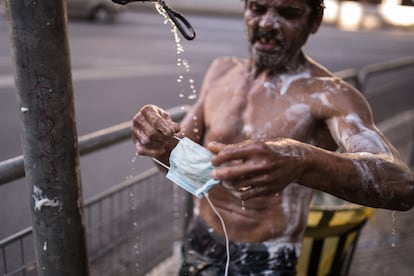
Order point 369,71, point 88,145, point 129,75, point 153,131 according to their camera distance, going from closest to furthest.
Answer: point 153,131 → point 88,145 → point 369,71 → point 129,75

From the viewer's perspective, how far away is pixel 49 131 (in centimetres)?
121

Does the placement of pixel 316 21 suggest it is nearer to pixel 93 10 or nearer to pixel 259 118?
pixel 259 118

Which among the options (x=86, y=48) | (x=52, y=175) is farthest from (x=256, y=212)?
(x=86, y=48)

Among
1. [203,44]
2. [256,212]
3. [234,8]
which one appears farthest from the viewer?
[234,8]

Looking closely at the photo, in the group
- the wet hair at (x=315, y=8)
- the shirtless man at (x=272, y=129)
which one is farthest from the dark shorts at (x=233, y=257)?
the wet hair at (x=315, y=8)

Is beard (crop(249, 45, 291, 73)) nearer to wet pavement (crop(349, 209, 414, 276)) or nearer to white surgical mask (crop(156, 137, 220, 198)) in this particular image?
white surgical mask (crop(156, 137, 220, 198))

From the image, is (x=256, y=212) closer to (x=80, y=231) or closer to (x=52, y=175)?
(x=80, y=231)

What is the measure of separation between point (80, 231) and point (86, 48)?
10419 millimetres

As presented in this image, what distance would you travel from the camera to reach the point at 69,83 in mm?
1236

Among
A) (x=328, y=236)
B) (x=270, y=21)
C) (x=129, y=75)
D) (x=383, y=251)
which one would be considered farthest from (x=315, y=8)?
(x=129, y=75)

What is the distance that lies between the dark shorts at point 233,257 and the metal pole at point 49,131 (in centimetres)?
74

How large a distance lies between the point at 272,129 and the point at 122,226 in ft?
6.73

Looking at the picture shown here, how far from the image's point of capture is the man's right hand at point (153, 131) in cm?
155

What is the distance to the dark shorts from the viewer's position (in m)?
1.90
